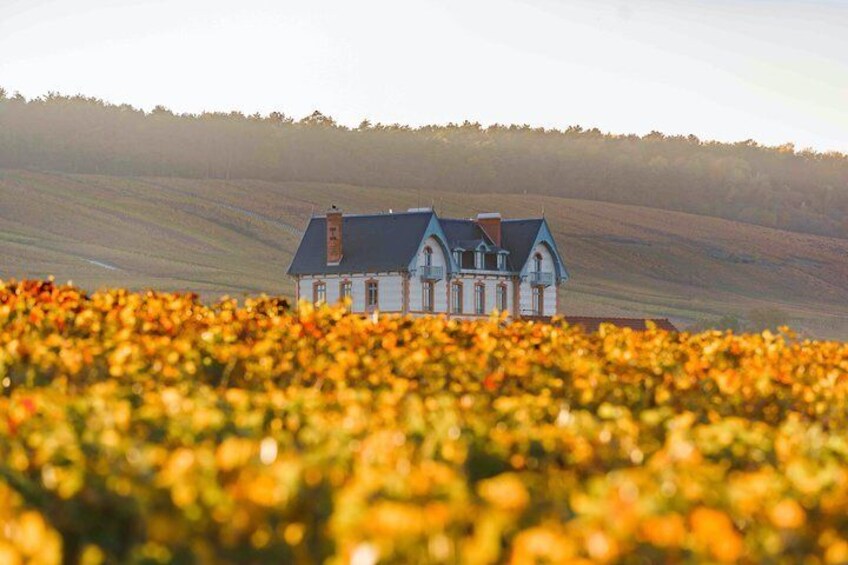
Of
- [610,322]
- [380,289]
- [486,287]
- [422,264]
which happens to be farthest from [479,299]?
[610,322]

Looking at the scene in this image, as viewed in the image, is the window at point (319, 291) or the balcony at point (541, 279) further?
the balcony at point (541, 279)

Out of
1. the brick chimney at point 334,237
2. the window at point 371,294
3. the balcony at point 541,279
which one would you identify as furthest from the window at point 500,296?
the brick chimney at point 334,237

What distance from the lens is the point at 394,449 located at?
7.79 meters

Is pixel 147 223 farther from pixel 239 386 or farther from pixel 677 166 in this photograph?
pixel 239 386

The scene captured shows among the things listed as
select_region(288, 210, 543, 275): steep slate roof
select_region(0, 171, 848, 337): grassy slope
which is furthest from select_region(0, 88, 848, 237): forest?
select_region(288, 210, 543, 275): steep slate roof

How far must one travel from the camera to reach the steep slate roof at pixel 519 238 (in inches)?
3438

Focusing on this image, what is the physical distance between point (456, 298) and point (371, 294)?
15.4ft

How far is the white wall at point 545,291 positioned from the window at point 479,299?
192cm

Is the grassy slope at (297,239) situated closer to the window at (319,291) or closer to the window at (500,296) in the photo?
the window at (319,291)

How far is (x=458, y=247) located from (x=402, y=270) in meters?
4.41

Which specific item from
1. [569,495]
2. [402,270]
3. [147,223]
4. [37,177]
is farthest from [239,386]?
[37,177]

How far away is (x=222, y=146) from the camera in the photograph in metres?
160

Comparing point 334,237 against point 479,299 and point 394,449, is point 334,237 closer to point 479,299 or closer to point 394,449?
point 479,299

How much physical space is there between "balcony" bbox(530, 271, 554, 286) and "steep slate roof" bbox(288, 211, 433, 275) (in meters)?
7.15
